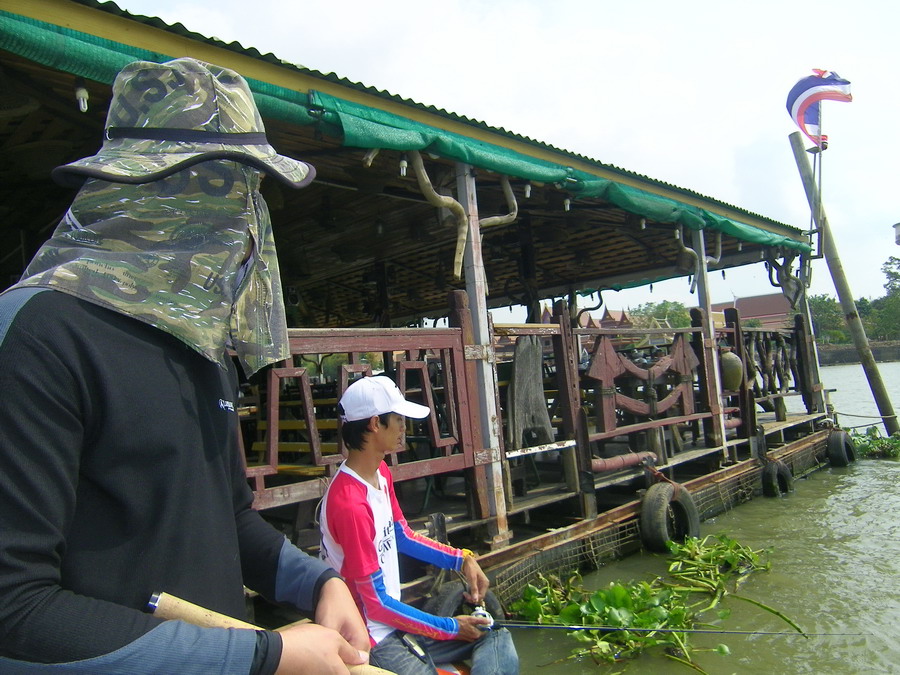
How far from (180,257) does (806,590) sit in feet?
18.7

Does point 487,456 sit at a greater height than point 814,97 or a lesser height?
lesser

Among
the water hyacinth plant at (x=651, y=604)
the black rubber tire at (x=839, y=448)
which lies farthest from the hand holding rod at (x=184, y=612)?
the black rubber tire at (x=839, y=448)

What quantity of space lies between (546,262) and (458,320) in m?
5.86

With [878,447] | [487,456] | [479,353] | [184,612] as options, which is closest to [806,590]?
[487,456]

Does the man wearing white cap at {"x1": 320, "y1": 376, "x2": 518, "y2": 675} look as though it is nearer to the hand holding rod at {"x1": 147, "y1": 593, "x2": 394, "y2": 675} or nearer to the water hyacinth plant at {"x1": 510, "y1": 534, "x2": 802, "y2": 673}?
the water hyacinth plant at {"x1": 510, "y1": 534, "x2": 802, "y2": 673}

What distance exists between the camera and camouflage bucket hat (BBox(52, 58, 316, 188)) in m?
1.23

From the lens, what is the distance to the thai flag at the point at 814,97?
37.8 feet

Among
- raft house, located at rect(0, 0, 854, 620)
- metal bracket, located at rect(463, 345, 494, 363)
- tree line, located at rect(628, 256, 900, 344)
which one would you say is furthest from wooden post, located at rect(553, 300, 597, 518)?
tree line, located at rect(628, 256, 900, 344)

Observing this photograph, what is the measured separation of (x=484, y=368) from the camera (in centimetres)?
509

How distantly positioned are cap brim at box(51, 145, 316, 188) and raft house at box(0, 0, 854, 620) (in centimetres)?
233

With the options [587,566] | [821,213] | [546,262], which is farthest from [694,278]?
[821,213]

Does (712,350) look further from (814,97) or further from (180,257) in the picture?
(180,257)

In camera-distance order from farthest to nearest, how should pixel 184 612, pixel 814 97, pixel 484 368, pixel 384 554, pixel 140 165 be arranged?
pixel 814 97, pixel 484 368, pixel 384 554, pixel 140 165, pixel 184 612

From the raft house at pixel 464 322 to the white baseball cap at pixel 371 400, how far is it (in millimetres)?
1055
